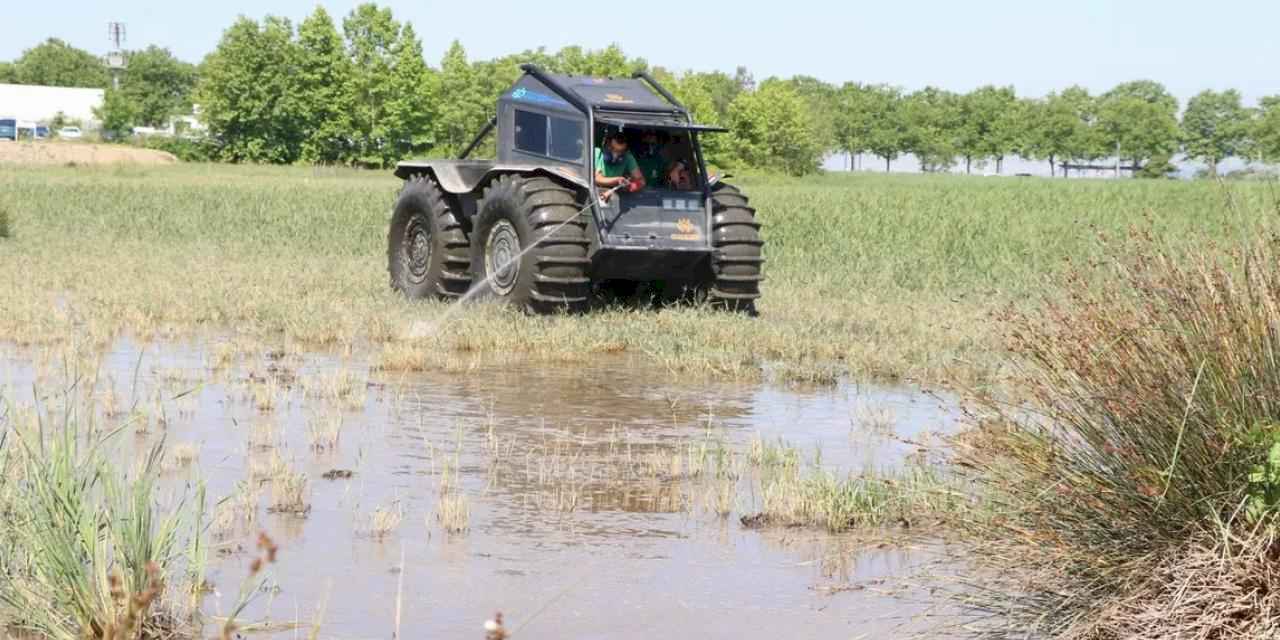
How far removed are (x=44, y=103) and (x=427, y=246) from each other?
12498 centimetres

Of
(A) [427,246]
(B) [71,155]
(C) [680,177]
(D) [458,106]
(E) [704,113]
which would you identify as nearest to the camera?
(C) [680,177]

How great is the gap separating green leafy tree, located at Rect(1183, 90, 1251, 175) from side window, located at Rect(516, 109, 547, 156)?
14187cm

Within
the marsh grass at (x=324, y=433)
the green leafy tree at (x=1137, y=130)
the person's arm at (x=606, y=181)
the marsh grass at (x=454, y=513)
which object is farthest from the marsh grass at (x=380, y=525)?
the green leafy tree at (x=1137, y=130)

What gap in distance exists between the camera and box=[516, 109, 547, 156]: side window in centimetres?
1611

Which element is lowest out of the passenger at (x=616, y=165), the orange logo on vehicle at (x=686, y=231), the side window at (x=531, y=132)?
the orange logo on vehicle at (x=686, y=231)

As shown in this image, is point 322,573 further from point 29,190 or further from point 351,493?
point 29,190

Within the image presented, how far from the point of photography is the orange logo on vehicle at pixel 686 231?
1529 cm

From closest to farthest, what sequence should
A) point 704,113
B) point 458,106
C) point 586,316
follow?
point 586,316
point 704,113
point 458,106

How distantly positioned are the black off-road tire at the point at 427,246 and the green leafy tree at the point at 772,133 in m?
87.7

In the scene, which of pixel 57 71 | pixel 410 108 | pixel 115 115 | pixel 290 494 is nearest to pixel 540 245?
pixel 290 494

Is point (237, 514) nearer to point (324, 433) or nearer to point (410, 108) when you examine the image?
point (324, 433)

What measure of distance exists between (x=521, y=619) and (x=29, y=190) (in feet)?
109

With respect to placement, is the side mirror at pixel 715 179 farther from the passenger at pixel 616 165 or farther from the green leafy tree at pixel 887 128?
the green leafy tree at pixel 887 128

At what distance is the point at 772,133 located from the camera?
107 meters
